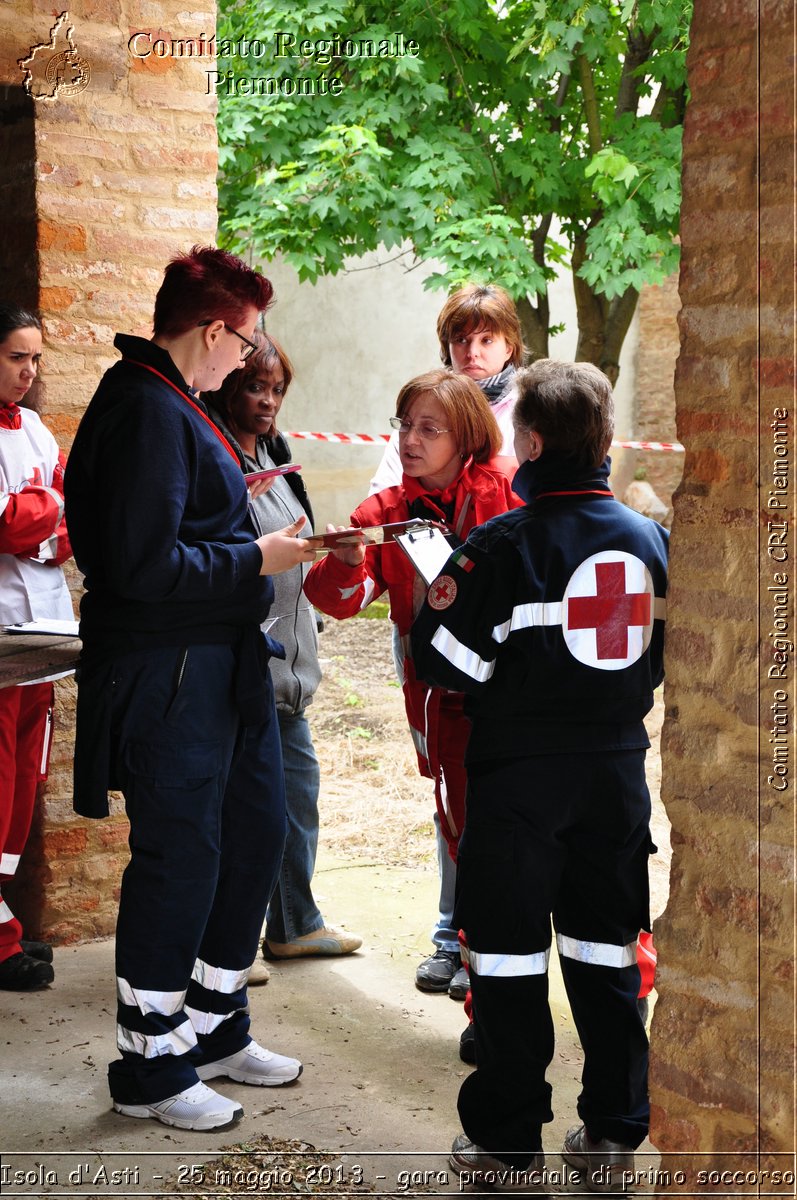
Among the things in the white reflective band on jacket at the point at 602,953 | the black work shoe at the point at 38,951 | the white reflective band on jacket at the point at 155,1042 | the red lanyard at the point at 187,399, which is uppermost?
the red lanyard at the point at 187,399

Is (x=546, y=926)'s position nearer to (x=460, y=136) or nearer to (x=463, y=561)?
(x=463, y=561)

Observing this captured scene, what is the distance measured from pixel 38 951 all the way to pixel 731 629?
2885 millimetres

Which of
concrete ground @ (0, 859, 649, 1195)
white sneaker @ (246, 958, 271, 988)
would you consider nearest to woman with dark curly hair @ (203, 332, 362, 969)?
white sneaker @ (246, 958, 271, 988)

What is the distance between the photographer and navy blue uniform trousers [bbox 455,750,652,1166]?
2955 millimetres

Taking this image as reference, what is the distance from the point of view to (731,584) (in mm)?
2486

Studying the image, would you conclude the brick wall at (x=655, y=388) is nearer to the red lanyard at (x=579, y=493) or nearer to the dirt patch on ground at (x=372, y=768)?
the dirt patch on ground at (x=372, y=768)

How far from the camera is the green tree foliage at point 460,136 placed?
7.87m

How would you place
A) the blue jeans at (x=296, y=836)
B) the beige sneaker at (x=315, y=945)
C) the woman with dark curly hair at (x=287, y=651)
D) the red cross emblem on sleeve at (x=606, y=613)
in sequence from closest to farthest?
the red cross emblem on sleeve at (x=606, y=613)
the woman with dark curly hair at (x=287, y=651)
the blue jeans at (x=296, y=836)
the beige sneaker at (x=315, y=945)

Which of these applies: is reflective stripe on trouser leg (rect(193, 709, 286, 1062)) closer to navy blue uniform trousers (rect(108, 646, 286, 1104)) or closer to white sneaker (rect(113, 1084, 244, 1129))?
navy blue uniform trousers (rect(108, 646, 286, 1104))

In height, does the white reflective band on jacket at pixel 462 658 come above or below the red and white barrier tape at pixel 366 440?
below

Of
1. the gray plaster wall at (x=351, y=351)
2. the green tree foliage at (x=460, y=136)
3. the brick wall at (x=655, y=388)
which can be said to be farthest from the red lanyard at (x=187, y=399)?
the brick wall at (x=655, y=388)

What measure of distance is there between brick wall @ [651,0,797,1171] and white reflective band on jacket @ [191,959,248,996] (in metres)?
1.35

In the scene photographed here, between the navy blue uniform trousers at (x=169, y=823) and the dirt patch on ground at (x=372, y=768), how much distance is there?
2388 millimetres

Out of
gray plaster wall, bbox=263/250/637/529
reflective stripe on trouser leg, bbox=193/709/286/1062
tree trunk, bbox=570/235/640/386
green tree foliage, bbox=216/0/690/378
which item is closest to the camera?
reflective stripe on trouser leg, bbox=193/709/286/1062
